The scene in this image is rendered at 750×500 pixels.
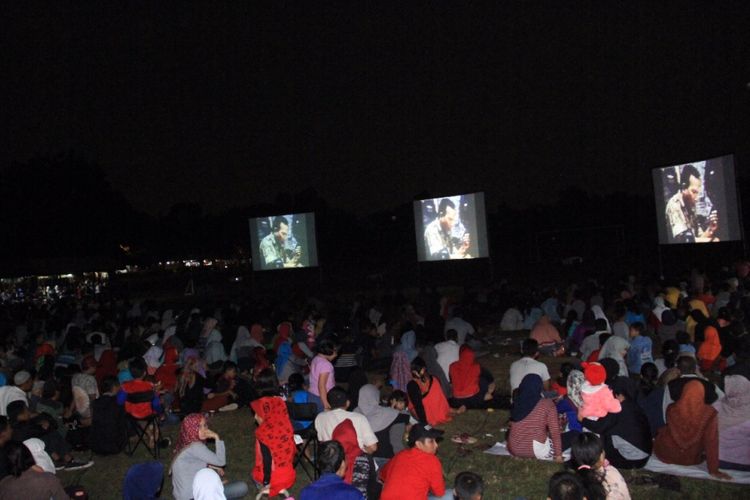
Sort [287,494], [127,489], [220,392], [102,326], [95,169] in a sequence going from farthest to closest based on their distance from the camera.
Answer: [95,169], [102,326], [220,392], [287,494], [127,489]

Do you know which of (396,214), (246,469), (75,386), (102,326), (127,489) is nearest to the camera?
(127,489)

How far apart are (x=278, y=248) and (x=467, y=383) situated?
49.6 ft

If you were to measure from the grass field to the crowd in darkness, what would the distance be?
152 millimetres

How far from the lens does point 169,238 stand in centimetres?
5572

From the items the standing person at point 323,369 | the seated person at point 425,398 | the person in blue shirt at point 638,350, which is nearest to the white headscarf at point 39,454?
the standing person at point 323,369

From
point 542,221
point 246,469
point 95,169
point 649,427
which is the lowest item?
point 246,469

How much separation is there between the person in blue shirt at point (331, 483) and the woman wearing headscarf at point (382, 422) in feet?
6.96

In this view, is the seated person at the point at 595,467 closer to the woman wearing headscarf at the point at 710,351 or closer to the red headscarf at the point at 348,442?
the red headscarf at the point at 348,442

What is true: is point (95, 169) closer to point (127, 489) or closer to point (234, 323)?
point (234, 323)

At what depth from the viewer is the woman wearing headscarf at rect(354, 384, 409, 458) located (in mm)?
5965

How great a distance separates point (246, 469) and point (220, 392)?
8.52 feet

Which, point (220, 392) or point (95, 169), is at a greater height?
point (95, 169)

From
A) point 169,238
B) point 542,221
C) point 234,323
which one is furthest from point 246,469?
point 169,238

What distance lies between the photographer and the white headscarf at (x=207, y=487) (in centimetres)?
385
